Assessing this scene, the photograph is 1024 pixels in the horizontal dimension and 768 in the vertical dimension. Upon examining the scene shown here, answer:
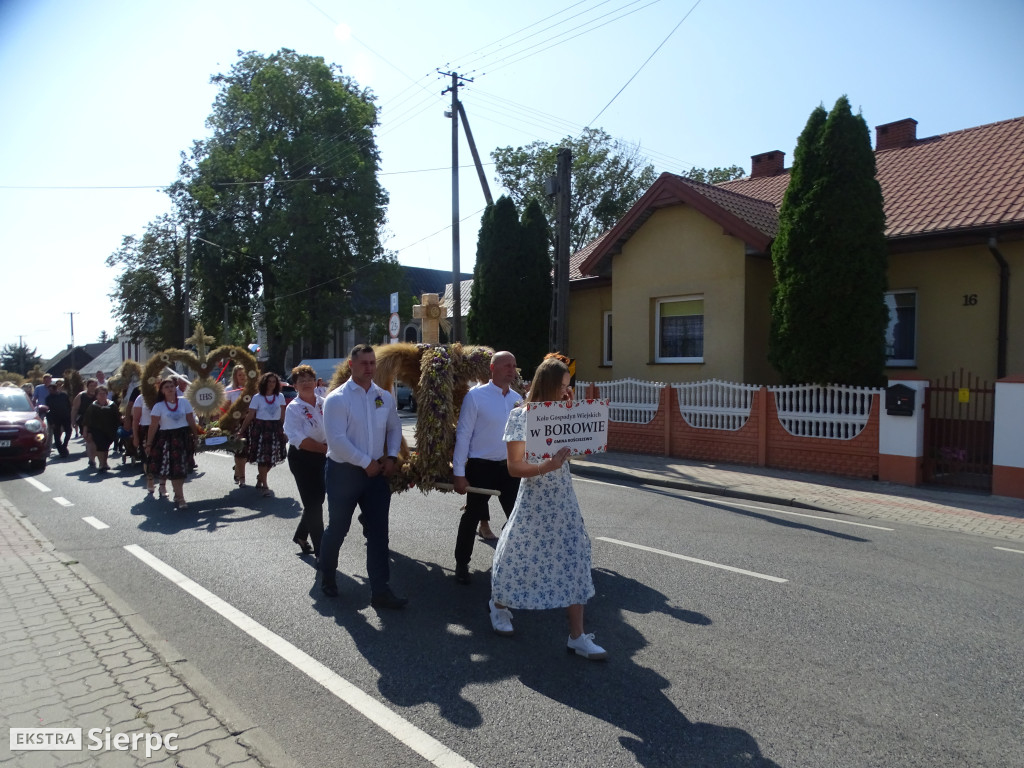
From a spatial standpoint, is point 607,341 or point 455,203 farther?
point 455,203

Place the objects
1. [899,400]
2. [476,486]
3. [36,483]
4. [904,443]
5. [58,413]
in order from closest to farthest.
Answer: [476,486], [899,400], [904,443], [36,483], [58,413]

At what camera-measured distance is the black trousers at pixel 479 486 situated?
5.75 m

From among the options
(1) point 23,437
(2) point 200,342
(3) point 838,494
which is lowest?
(3) point 838,494

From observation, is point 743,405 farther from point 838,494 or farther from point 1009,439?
point 1009,439

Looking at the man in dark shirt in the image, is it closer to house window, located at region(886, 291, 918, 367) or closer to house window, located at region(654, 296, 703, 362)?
house window, located at region(654, 296, 703, 362)

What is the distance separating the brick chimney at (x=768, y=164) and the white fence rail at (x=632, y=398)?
1051cm

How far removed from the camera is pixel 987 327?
13281 mm

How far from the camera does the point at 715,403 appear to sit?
1403cm

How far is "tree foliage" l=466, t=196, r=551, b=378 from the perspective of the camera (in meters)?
19.9

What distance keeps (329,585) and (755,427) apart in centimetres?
965

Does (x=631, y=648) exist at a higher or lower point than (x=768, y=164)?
lower

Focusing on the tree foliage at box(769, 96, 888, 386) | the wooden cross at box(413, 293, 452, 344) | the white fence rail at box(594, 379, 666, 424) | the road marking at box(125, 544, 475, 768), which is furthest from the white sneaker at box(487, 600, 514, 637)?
the white fence rail at box(594, 379, 666, 424)

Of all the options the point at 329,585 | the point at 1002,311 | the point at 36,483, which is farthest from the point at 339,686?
the point at 1002,311

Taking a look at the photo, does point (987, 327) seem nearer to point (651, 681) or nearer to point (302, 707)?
point (651, 681)
